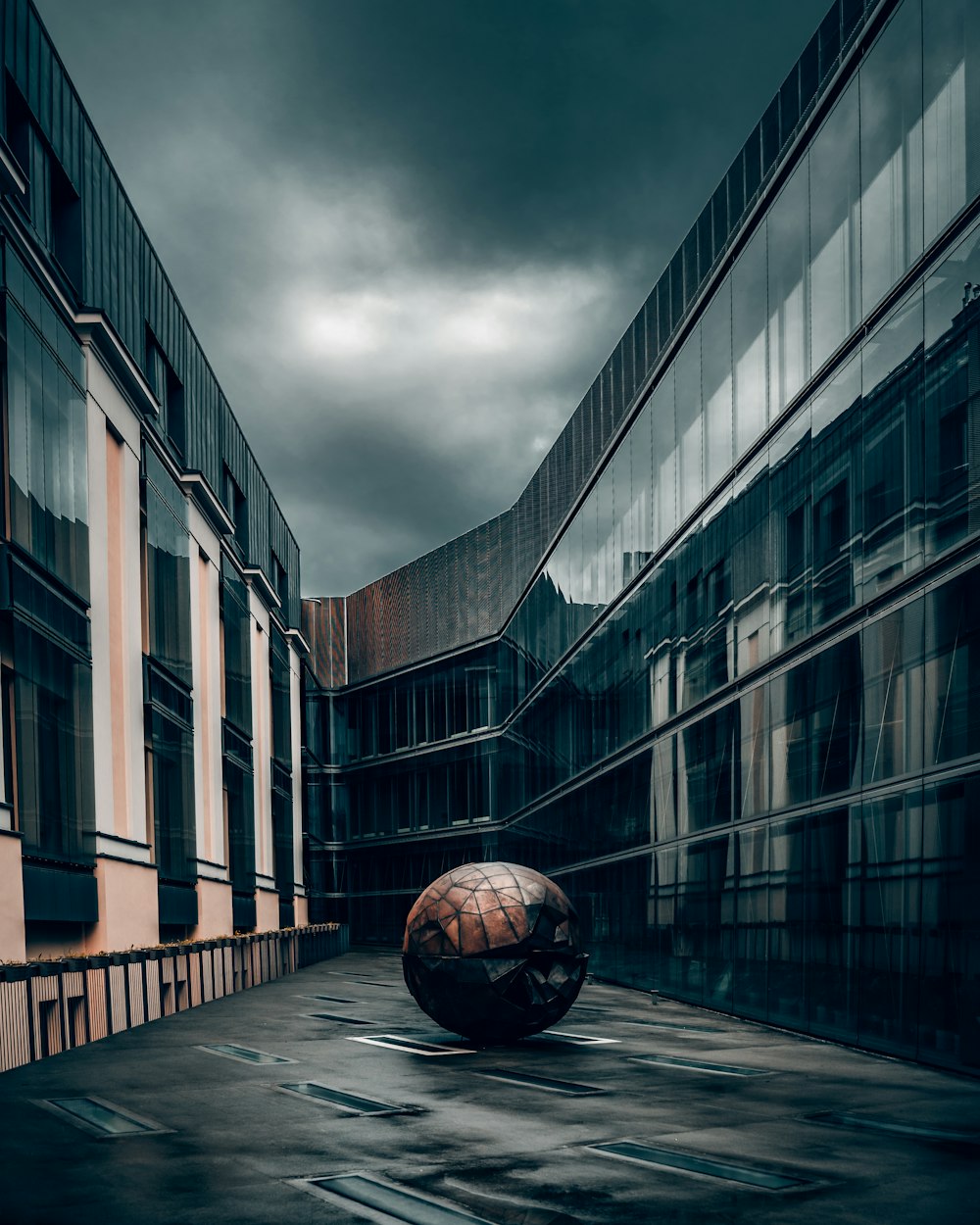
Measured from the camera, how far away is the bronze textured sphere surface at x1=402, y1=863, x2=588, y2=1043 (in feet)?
51.6

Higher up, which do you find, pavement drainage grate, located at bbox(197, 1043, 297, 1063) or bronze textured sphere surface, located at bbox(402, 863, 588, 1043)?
bronze textured sphere surface, located at bbox(402, 863, 588, 1043)

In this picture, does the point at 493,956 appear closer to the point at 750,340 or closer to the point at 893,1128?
the point at 893,1128

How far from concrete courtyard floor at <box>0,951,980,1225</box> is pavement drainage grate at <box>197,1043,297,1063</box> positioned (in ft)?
0.66

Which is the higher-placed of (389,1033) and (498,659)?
(498,659)

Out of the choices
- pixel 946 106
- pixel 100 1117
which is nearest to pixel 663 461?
pixel 946 106

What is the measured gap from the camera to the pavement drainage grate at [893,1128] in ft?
34.0

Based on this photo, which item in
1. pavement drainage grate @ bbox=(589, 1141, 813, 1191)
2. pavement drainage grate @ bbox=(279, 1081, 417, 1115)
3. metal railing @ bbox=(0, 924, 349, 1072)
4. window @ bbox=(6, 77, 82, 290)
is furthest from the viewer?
window @ bbox=(6, 77, 82, 290)

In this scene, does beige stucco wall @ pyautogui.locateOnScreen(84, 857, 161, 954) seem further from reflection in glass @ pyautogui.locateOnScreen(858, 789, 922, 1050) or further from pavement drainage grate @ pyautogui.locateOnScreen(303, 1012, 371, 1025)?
reflection in glass @ pyautogui.locateOnScreen(858, 789, 922, 1050)

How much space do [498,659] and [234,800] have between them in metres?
15.6

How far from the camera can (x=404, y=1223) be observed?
7387 mm

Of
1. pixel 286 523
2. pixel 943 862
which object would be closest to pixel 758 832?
pixel 943 862

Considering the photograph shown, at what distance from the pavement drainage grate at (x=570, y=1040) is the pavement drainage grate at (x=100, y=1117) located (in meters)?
6.66

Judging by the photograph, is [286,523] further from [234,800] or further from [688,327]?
[688,327]

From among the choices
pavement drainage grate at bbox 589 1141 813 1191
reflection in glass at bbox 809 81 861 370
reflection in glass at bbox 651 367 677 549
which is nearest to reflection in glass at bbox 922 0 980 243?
reflection in glass at bbox 809 81 861 370
